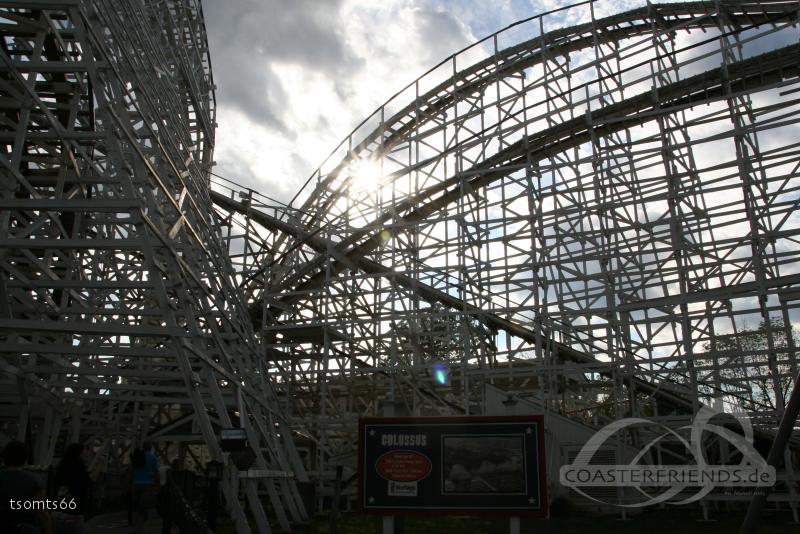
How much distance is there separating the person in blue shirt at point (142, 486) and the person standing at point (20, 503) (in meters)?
3.49

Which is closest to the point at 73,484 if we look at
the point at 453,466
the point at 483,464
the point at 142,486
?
the point at 142,486

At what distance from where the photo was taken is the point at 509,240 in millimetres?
Result: 15945

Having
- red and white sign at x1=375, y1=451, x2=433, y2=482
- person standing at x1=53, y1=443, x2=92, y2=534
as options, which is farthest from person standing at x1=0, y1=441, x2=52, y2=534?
red and white sign at x1=375, y1=451, x2=433, y2=482

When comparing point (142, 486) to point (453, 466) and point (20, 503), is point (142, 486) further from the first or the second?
point (453, 466)

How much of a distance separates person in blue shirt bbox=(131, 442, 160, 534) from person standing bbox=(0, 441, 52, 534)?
3492mm

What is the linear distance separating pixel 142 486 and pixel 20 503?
3783mm

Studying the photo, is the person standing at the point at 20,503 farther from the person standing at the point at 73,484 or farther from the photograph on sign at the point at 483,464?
the photograph on sign at the point at 483,464

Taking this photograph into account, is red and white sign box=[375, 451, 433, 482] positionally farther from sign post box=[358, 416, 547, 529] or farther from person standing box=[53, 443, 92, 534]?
person standing box=[53, 443, 92, 534]

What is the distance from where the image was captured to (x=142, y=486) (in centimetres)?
824

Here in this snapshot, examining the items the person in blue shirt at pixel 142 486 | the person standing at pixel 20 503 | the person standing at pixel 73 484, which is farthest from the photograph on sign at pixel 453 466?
the person standing at pixel 20 503

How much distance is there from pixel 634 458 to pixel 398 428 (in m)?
8.07

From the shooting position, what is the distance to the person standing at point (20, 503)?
15.1ft

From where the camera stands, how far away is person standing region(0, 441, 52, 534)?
4.60 metres

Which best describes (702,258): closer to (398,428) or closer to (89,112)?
(398,428)
